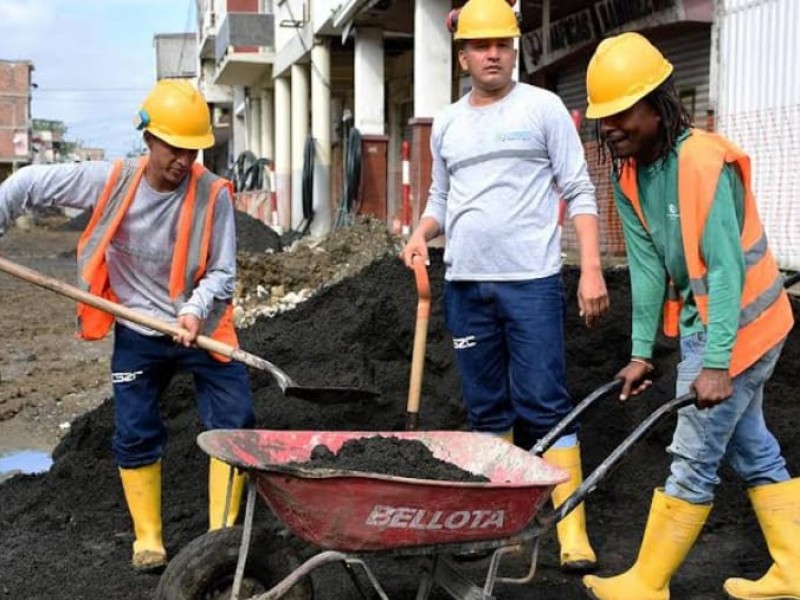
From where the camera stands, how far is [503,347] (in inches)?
160

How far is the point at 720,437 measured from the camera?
3.33 meters

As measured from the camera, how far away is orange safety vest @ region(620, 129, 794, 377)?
309cm

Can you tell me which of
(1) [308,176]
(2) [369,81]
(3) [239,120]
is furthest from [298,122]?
(3) [239,120]

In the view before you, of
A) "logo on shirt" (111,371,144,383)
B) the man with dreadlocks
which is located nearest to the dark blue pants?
"logo on shirt" (111,371,144,383)

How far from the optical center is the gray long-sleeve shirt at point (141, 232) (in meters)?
3.82

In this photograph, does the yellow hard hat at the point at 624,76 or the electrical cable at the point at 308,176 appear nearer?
the yellow hard hat at the point at 624,76

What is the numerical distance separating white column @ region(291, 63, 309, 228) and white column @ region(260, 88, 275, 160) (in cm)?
676

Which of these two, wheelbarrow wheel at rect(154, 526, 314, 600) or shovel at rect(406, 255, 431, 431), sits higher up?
shovel at rect(406, 255, 431, 431)

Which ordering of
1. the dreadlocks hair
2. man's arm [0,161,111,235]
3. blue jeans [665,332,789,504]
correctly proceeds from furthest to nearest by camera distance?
1. man's arm [0,161,111,235]
2. blue jeans [665,332,789,504]
3. the dreadlocks hair

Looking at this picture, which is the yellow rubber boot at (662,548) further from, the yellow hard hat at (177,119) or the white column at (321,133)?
the white column at (321,133)

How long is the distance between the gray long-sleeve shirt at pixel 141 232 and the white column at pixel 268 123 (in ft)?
79.8

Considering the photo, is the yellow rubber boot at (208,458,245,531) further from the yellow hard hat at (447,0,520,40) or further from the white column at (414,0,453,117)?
the white column at (414,0,453,117)

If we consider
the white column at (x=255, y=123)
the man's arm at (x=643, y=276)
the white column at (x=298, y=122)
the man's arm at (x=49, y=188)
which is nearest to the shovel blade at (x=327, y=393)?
the man's arm at (x=643, y=276)

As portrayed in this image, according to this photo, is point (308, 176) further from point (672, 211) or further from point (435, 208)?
point (672, 211)
